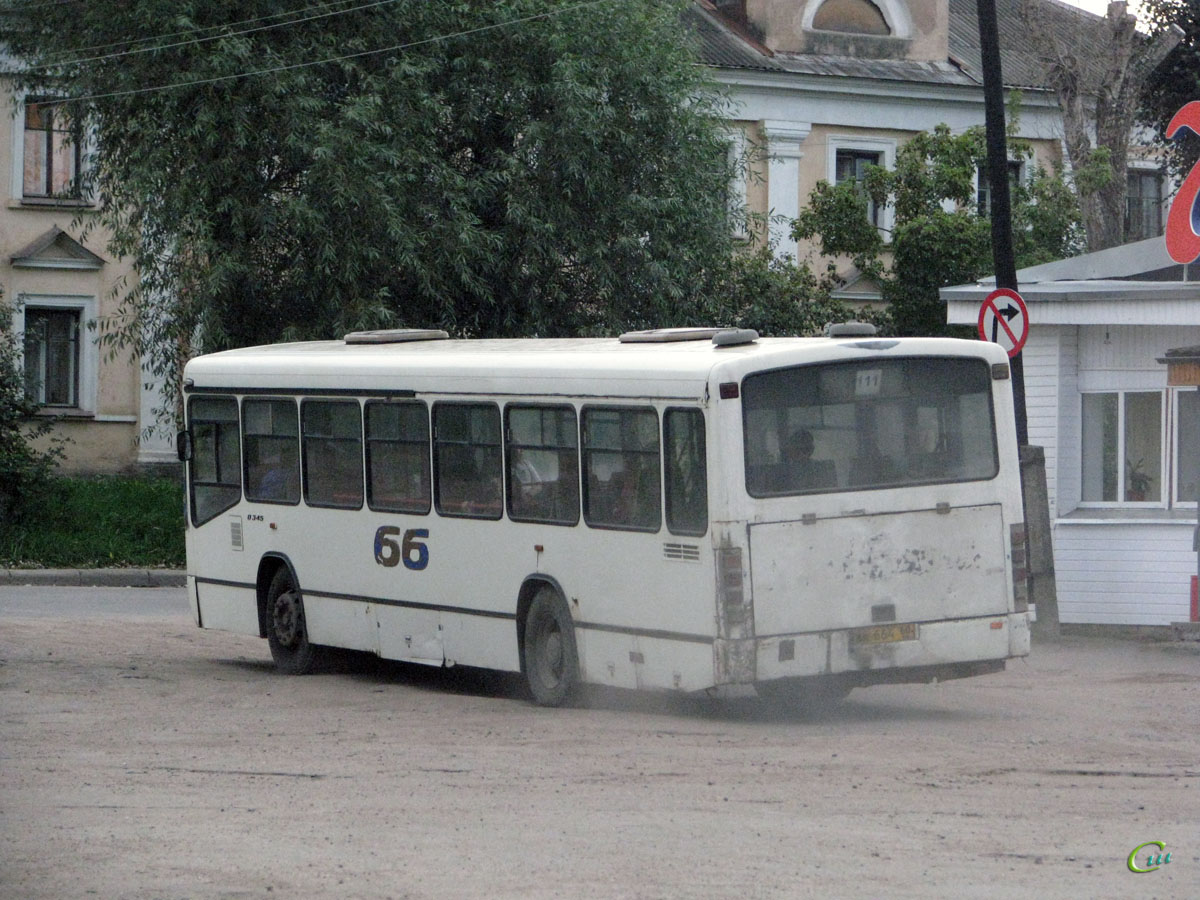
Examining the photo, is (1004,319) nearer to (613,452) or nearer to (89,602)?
(613,452)

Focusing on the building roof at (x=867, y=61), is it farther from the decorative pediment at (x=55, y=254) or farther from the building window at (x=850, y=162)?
the decorative pediment at (x=55, y=254)

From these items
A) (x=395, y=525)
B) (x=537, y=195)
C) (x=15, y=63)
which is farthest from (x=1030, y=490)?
(x=15, y=63)

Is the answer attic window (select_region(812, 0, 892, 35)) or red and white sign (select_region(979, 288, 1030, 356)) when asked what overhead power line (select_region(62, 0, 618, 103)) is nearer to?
red and white sign (select_region(979, 288, 1030, 356))

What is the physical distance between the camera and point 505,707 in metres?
14.0

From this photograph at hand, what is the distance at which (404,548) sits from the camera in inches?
604

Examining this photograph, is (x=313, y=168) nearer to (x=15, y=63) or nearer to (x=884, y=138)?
(x=15, y=63)

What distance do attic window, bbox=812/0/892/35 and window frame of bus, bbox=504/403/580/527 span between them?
1093 inches

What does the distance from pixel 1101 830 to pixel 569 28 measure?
18296 millimetres

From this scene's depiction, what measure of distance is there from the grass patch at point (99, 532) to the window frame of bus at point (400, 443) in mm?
11595

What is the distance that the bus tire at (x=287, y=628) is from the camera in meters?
16.6

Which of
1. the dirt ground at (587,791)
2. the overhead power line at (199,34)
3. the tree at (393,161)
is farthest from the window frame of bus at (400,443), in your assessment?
the overhead power line at (199,34)

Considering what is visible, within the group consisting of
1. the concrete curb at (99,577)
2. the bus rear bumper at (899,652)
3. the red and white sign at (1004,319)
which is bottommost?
the concrete curb at (99,577)

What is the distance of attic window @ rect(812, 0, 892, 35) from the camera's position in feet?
133

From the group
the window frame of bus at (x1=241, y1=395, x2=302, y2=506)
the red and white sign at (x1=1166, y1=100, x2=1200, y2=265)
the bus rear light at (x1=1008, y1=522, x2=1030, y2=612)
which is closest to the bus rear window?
the bus rear light at (x1=1008, y1=522, x2=1030, y2=612)
